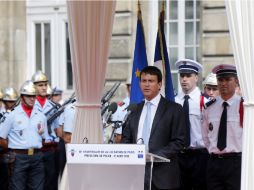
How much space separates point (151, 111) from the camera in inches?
304

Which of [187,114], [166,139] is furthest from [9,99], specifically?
[166,139]

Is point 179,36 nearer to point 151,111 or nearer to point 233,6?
point 151,111

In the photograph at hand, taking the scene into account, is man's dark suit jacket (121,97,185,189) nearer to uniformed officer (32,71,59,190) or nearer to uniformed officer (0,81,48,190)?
uniformed officer (0,81,48,190)

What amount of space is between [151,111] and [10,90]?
5976mm

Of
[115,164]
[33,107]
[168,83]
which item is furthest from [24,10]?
[115,164]

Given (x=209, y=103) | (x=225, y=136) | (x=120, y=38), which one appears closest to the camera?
(x=225, y=136)

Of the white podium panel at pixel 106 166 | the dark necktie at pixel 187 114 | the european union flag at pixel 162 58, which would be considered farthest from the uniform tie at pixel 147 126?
the european union flag at pixel 162 58

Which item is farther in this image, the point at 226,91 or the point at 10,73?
the point at 10,73

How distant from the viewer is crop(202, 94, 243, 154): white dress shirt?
8203 mm

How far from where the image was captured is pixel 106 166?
22.0ft

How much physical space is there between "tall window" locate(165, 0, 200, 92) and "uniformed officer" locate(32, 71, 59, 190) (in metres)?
4.47

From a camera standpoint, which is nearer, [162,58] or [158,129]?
[158,129]

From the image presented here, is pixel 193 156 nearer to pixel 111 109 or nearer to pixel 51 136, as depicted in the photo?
pixel 111 109

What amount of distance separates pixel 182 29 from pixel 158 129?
A: 30.2 ft
